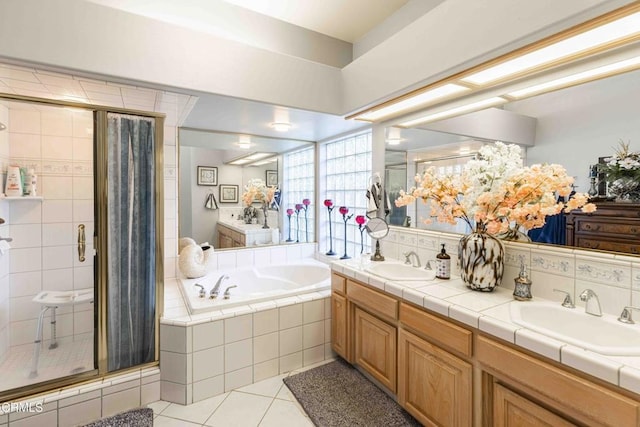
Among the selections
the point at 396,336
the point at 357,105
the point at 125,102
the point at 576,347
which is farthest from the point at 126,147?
the point at 576,347

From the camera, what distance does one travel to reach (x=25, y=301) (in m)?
2.29

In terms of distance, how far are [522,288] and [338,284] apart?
4.03ft

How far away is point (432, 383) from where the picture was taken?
158 cm

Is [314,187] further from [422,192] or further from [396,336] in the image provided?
[396,336]

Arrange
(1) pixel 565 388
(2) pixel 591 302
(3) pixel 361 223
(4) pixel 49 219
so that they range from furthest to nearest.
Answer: (3) pixel 361 223 < (4) pixel 49 219 < (2) pixel 591 302 < (1) pixel 565 388

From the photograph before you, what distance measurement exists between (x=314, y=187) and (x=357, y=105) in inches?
60.1

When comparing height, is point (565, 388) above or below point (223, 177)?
below

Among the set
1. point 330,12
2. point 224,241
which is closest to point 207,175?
point 224,241

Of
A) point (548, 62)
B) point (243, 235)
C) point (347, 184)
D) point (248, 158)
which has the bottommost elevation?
point (243, 235)

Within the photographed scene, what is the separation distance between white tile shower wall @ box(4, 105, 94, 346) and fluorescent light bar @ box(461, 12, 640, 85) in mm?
2670

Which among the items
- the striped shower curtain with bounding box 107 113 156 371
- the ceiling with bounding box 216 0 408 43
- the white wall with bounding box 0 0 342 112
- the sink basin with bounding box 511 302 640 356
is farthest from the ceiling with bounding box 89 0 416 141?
the sink basin with bounding box 511 302 640 356

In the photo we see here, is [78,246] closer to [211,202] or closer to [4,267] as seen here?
[4,267]

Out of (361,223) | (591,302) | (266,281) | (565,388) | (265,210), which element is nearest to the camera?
(565,388)

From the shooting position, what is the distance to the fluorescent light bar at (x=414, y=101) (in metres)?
1.90
